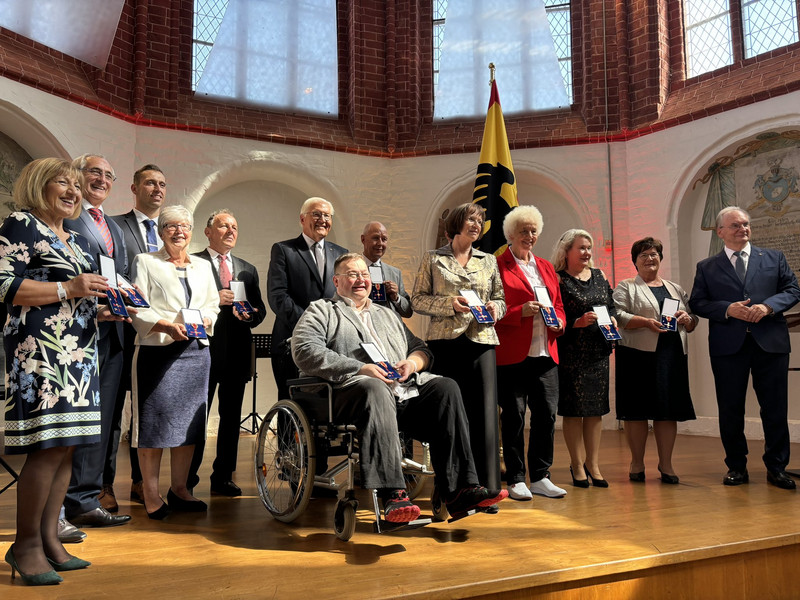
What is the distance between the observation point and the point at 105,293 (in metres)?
2.43

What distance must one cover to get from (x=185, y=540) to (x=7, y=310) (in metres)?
1.06

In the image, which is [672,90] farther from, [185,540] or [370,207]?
[185,540]

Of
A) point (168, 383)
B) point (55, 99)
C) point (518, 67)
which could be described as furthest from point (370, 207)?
point (168, 383)

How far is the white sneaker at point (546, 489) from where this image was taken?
11.5ft

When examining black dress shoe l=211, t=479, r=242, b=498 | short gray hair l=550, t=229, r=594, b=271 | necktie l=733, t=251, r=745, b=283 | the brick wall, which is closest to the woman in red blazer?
short gray hair l=550, t=229, r=594, b=271

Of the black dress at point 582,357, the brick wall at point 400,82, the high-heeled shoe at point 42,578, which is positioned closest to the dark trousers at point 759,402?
the black dress at point 582,357

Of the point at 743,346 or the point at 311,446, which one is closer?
the point at 311,446

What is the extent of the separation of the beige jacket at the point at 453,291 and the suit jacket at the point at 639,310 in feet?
2.97

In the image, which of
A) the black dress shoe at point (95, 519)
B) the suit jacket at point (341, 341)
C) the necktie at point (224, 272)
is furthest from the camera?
the necktie at point (224, 272)

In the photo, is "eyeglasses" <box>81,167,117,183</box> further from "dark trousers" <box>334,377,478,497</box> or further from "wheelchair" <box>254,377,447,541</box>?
"dark trousers" <box>334,377,478,497</box>

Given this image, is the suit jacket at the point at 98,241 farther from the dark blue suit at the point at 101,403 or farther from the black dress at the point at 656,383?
the black dress at the point at 656,383

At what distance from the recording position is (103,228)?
3047mm

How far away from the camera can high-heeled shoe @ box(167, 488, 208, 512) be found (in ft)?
10.6

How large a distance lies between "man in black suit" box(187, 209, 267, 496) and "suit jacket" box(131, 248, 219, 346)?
426mm
